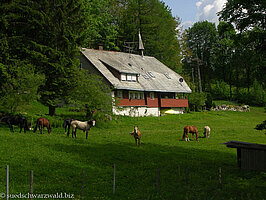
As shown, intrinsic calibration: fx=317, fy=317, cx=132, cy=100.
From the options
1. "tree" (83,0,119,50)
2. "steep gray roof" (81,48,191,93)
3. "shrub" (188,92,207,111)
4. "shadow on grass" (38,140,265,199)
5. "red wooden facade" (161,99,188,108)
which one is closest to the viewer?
"shadow on grass" (38,140,265,199)

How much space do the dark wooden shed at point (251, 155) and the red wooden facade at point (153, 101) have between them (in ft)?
103

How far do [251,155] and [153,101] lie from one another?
3639 centimetres

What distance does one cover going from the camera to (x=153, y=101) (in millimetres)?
53938

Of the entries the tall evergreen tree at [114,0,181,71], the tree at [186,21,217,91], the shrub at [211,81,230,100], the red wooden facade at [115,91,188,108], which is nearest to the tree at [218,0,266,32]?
the red wooden facade at [115,91,188,108]

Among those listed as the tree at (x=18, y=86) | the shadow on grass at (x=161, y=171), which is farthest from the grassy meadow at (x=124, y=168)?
the tree at (x=18, y=86)

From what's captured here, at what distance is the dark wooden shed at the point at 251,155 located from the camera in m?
17.4

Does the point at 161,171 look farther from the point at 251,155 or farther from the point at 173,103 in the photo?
the point at 173,103

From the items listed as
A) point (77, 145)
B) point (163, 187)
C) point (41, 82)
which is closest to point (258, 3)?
point (163, 187)

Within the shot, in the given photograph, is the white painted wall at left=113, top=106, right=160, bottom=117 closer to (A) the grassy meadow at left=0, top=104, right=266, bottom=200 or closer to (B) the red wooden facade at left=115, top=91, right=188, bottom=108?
(B) the red wooden facade at left=115, top=91, right=188, bottom=108

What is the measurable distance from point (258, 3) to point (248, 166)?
9.29m

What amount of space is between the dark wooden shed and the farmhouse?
1043 inches

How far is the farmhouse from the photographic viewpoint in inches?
1919

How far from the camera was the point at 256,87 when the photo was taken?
83.2 meters

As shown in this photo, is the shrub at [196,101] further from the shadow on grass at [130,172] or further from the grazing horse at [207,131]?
the shadow on grass at [130,172]
